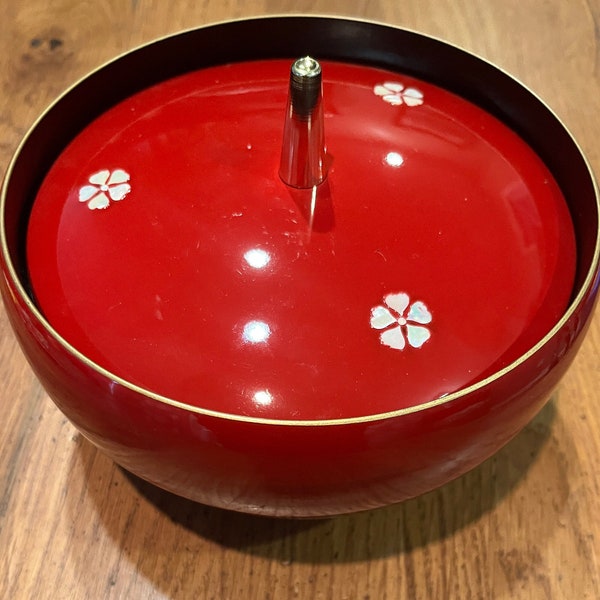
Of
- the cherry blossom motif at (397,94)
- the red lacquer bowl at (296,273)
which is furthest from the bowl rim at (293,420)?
the cherry blossom motif at (397,94)

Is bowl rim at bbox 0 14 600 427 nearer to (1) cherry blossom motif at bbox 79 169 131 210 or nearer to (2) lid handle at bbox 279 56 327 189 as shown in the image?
(1) cherry blossom motif at bbox 79 169 131 210

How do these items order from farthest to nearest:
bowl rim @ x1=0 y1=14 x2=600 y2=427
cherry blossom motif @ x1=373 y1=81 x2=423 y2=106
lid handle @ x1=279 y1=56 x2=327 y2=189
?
1. cherry blossom motif @ x1=373 y1=81 x2=423 y2=106
2. lid handle @ x1=279 y1=56 x2=327 y2=189
3. bowl rim @ x1=0 y1=14 x2=600 y2=427

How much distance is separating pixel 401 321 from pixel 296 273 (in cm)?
9

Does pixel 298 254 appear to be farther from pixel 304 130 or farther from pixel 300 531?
pixel 300 531

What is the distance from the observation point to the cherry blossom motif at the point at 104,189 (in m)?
0.67

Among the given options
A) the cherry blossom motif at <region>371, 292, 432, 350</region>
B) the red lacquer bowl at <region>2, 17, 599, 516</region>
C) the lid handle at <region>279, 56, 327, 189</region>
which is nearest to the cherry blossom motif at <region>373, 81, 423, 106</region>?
the red lacquer bowl at <region>2, 17, 599, 516</region>

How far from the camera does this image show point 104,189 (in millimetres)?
676

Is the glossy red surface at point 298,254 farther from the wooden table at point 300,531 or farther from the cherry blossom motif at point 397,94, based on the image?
the wooden table at point 300,531

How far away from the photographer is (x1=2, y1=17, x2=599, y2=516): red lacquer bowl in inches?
21.1

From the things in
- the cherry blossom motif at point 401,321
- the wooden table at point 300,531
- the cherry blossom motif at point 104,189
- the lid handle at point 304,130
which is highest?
the lid handle at point 304,130

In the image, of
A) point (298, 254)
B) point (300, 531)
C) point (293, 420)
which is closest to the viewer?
point (293, 420)

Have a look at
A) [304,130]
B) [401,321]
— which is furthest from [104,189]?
[401,321]

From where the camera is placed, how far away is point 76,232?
65cm

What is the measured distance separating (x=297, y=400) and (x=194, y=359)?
0.08m
